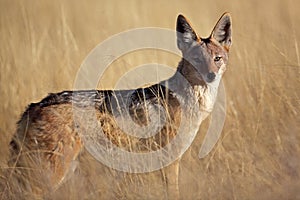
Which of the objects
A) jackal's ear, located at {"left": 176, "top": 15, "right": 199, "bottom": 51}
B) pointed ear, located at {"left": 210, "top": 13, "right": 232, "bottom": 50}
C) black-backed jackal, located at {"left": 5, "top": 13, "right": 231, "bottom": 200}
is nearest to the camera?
black-backed jackal, located at {"left": 5, "top": 13, "right": 231, "bottom": 200}

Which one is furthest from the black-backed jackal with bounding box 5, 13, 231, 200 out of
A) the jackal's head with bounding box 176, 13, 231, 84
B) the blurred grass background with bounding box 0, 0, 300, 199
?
the blurred grass background with bounding box 0, 0, 300, 199

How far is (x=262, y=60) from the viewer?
25.0ft

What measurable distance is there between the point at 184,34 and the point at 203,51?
25 centimetres

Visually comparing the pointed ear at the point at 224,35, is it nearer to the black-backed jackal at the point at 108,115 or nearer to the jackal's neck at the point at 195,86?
the black-backed jackal at the point at 108,115

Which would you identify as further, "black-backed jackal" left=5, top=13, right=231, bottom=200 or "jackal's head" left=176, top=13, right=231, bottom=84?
"jackal's head" left=176, top=13, right=231, bottom=84

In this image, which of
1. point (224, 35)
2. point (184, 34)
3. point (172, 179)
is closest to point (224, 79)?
point (224, 35)

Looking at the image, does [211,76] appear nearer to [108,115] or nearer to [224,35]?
[224,35]

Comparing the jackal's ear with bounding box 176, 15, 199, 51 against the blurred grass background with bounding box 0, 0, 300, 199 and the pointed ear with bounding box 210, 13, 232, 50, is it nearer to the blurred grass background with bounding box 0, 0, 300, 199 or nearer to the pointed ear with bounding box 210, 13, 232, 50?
the pointed ear with bounding box 210, 13, 232, 50

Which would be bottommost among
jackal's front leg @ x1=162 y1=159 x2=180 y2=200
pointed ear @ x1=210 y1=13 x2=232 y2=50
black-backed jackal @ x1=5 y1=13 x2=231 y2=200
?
jackal's front leg @ x1=162 y1=159 x2=180 y2=200

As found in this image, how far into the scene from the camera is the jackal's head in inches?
225

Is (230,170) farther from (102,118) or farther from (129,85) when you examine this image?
(129,85)

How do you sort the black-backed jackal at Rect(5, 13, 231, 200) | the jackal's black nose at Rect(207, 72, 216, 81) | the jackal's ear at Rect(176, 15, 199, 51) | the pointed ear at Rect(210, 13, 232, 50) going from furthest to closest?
the pointed ear at Rect(210, 13, 232, 50) → the jackal's ear at Rect(176, 15, 199, 51) → the jackal's black nose at Rect(207, 72, 216, 81) → the black-backed jackal at Rect(5, 13, 231, 200)

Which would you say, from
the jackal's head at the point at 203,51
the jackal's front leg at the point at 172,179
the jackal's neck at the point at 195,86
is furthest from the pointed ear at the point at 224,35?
the jackal's front leg at the point at 172,179

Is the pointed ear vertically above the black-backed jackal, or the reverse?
the pointed ear
